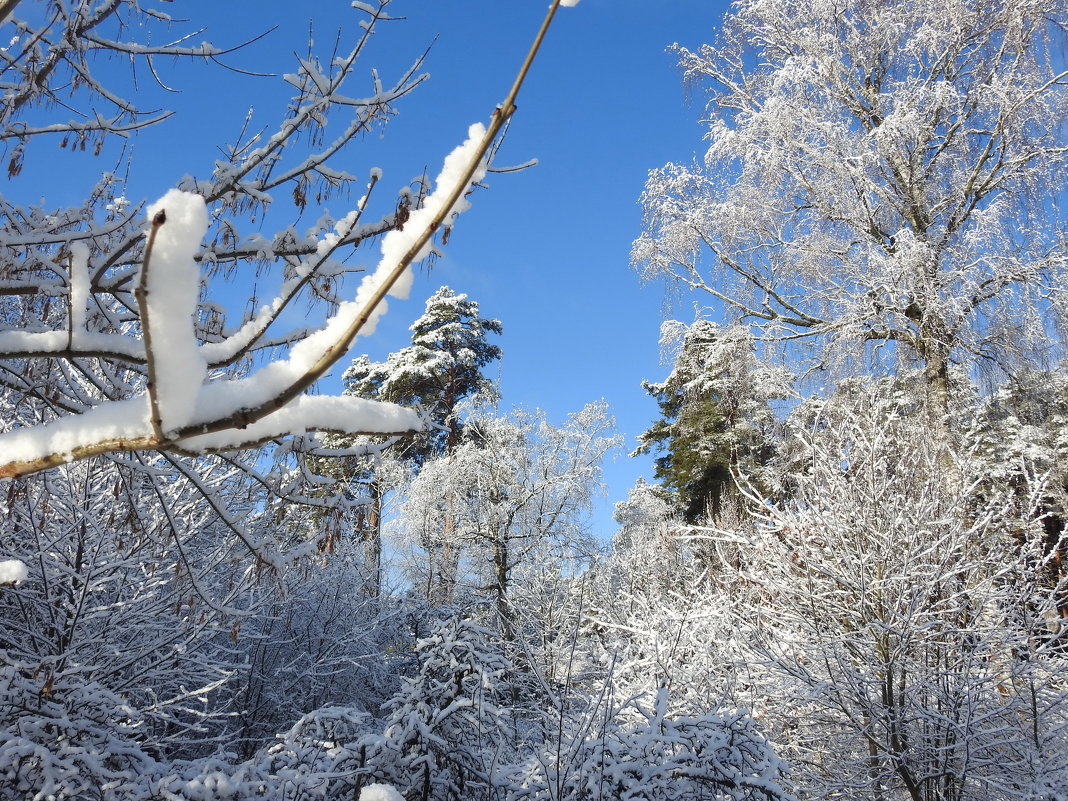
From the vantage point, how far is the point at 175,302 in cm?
57

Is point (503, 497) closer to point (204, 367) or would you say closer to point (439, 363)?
point (439, 363)

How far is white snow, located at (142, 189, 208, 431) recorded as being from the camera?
0.53 m

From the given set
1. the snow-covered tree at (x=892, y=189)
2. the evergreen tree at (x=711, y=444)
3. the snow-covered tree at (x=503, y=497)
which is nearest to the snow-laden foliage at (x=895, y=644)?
the snow-covered tree at (x=892, y=189)

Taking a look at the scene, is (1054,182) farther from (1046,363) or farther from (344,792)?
(344,792)

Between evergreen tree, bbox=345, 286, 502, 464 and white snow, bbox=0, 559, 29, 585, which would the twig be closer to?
white snow, bbox=0, 559, 29, 585

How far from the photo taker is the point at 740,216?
9.42 m

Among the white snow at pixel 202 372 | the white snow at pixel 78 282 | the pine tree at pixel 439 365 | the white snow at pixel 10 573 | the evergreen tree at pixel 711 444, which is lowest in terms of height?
the white snow at pixel 10 573

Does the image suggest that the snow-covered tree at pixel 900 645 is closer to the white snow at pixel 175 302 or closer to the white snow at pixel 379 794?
the white snow at pixel 379 794

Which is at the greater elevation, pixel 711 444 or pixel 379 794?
pixel 711 444

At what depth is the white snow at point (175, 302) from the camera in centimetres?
53

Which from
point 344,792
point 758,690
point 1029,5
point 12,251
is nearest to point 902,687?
point 758,690

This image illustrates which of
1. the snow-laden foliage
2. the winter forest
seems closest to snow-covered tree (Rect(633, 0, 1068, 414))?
the winter forest

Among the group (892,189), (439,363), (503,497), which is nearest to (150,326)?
(892,189)

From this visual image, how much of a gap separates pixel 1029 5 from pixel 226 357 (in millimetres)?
11073
